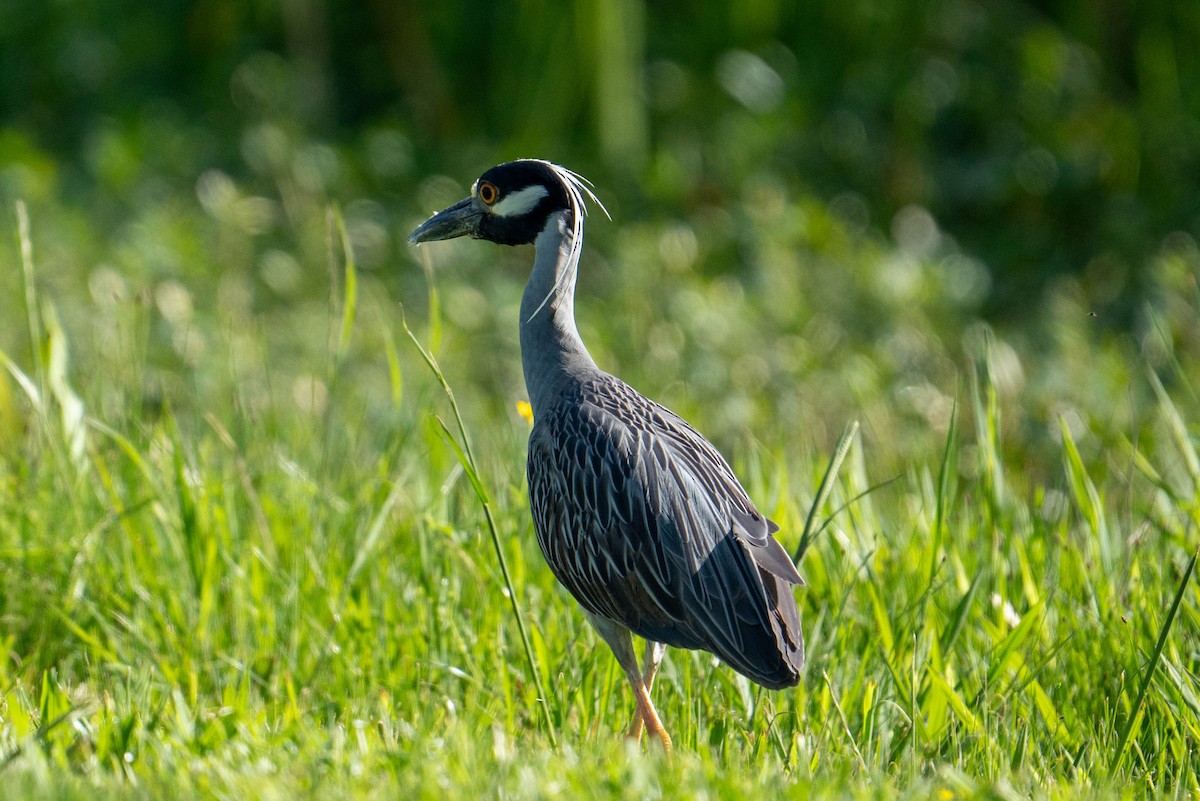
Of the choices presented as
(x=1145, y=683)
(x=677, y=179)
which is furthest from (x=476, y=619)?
(x=677, y=179)

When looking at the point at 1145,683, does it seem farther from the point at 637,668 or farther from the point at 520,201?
the point at 520,201

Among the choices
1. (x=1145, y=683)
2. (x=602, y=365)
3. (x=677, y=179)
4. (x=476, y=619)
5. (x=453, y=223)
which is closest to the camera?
(x=1145, y=683)

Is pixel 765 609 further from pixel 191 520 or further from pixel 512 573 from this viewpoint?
pixel 191 520

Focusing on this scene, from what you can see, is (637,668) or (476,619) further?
(476,619)

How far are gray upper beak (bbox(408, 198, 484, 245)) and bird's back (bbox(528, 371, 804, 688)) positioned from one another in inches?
25.5

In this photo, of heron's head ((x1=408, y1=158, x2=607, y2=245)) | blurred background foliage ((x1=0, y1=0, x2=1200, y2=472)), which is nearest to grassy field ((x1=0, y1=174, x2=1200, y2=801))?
heron's head ((x1=408, y1=158, x2=607, y2=245))

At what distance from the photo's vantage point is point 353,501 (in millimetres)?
4238

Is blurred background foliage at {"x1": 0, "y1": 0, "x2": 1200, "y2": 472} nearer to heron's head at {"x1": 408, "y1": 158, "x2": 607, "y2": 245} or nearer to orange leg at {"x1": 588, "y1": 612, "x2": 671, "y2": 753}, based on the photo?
heron's head at {"x1": 408, "y1": 158, "x2": 607, "y2": 245}

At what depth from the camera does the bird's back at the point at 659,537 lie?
320 cm

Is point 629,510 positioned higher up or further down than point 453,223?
further down

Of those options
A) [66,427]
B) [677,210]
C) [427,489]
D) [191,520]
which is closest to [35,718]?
[191,520]

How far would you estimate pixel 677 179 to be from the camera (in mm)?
9125

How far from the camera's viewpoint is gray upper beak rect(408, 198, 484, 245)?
3943mm

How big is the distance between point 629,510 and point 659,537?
0.11 metres
